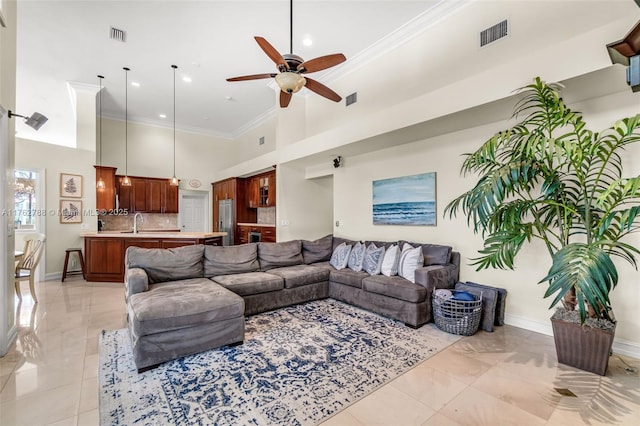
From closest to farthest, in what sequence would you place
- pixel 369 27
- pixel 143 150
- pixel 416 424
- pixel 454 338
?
pixel 416 424, pixel 454 338, pixel 369 27, pixel 143 150

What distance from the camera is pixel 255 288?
12.7ft

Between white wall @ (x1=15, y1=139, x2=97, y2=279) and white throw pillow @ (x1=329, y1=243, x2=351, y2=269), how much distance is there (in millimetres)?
5384

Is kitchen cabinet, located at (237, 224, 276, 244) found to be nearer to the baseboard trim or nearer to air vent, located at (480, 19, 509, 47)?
the baseboard trim

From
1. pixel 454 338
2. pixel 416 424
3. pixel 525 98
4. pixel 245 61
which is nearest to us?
pixel 416 424

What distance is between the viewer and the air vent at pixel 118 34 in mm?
4328

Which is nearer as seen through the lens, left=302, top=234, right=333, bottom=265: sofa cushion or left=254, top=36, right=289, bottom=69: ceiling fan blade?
left=254, top=36, right=289, bottom=69: ceiling fan blade

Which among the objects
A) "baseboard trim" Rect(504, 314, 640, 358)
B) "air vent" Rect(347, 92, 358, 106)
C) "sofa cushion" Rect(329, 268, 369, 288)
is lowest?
"baseboard trim" Rect(504, 314, 640, 358)

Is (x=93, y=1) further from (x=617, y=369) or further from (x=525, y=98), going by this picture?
(x=617, y=369)

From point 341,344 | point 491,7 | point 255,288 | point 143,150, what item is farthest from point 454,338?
point 143,150

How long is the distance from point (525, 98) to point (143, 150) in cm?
884

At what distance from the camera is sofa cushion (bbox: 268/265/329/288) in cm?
420

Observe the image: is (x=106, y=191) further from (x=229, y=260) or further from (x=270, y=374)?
(x=270, y=374)

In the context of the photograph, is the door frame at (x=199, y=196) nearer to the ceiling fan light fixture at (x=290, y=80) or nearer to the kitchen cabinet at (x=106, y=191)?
the kitchen cabinet at (x=106, y=191)

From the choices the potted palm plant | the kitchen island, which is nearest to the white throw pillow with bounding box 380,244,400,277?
the potted palm plant
